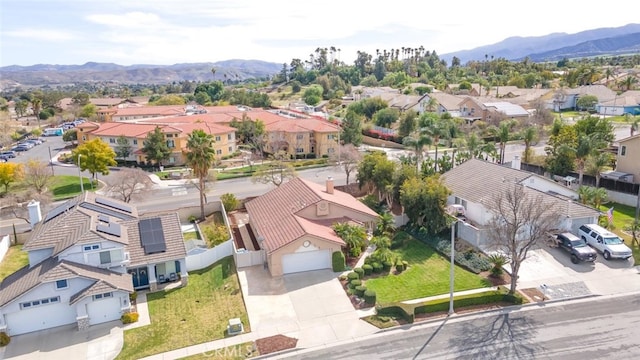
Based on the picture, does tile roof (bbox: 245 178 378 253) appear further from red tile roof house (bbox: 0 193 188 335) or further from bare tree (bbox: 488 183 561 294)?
bare tree (bbox: 488 183 561 294)

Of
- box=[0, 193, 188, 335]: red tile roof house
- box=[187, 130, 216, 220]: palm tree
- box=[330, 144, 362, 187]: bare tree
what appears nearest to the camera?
box=[0, 193, 188, 335]: red tile roof house

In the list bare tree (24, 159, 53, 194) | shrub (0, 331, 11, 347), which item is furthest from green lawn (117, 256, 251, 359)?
bare tree (24, 159, 53, 194)

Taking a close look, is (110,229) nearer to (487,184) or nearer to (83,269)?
(83,269)

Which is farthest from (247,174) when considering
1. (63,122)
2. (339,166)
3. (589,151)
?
(63,122)

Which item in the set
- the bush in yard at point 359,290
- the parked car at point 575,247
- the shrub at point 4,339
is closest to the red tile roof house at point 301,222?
the bush in yard at point 359,290

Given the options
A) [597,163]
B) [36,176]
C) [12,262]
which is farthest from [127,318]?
[597,163]
